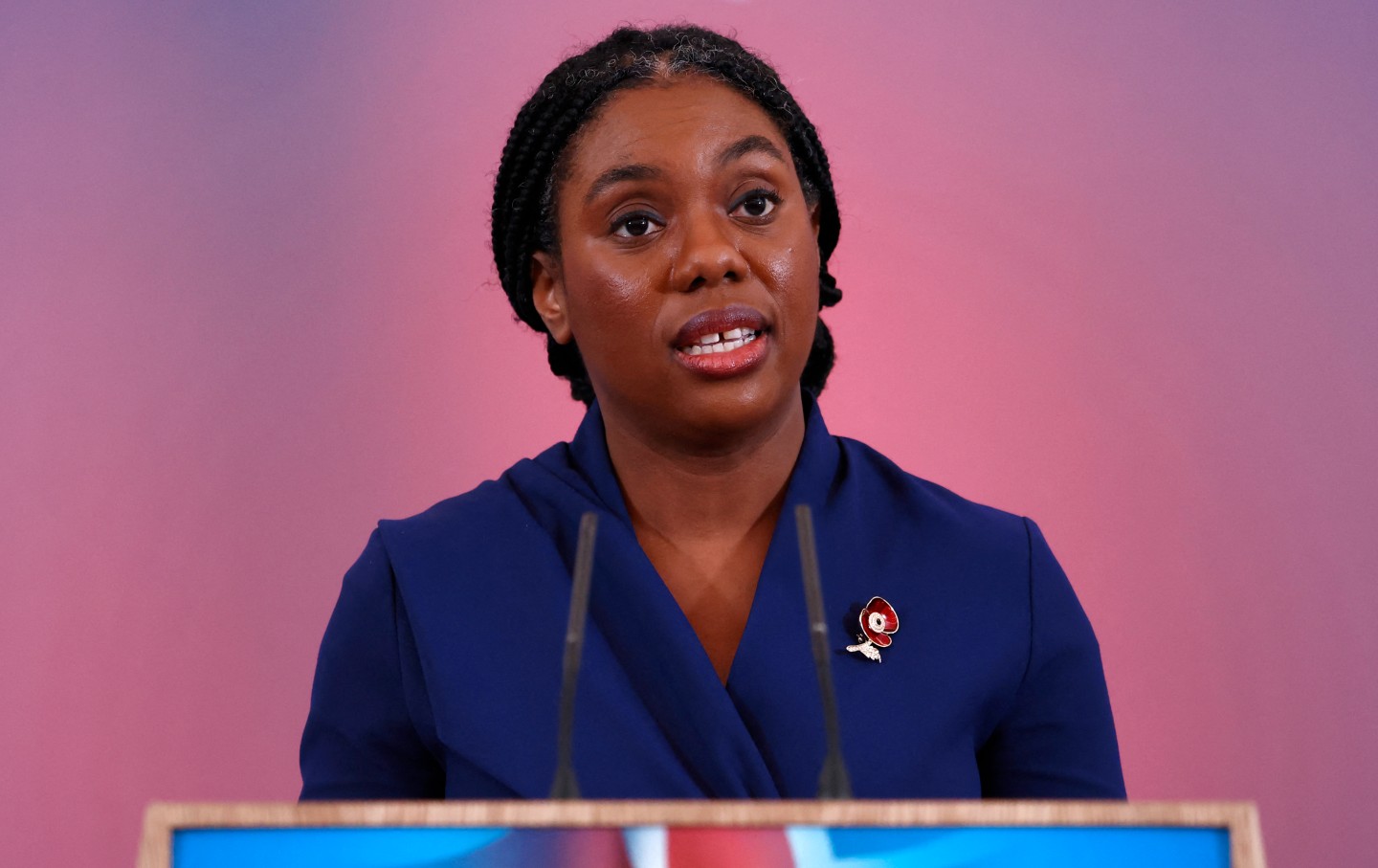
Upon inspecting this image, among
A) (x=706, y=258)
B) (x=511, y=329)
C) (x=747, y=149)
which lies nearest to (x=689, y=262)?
(x=706, y=258)

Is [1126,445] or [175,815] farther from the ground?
[1126,445]

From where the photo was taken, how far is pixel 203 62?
194 cm

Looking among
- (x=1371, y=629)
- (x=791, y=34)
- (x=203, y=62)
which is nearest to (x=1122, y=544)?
(x=1371, y=629)

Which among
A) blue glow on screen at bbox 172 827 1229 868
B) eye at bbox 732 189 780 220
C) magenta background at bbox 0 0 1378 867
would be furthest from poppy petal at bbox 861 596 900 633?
magenta background at bbox 0 0 1378 867

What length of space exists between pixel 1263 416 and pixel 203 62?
140 centimetres

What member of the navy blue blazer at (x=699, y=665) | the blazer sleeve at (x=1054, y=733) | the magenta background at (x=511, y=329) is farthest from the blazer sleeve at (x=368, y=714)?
the magenta background at (x=511, y=329)

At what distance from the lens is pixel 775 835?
2.16 feet

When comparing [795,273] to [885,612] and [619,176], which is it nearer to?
[619,176]

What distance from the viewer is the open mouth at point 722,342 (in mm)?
1184

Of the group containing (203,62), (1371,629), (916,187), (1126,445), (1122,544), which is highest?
(203,62)

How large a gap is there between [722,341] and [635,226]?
4.9 inches

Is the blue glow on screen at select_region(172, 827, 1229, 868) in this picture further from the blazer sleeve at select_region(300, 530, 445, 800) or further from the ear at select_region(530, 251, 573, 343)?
the ear at select_region(530, 251, 573, 343)

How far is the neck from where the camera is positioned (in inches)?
49.8

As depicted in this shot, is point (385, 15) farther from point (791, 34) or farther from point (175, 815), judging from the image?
point (175, 815)
